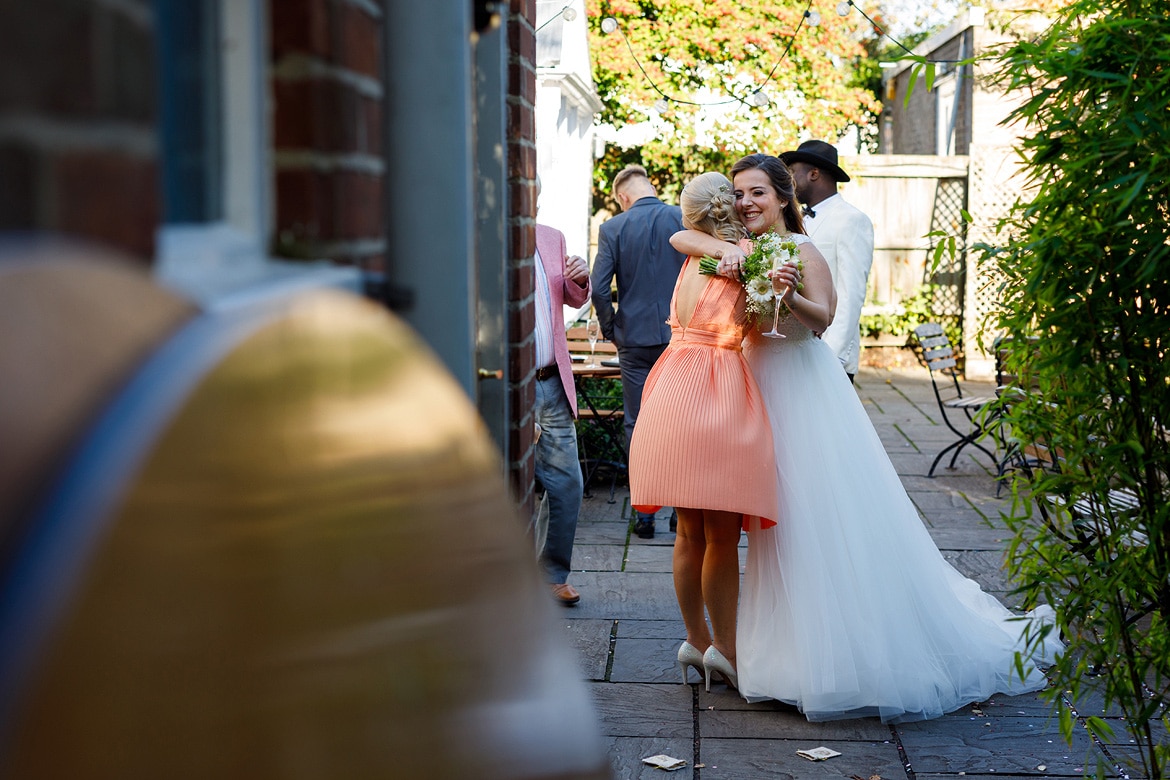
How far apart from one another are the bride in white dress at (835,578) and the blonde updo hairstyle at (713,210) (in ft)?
0.18

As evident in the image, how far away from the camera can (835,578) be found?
4.39 metres

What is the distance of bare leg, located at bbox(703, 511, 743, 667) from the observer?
14.6ft

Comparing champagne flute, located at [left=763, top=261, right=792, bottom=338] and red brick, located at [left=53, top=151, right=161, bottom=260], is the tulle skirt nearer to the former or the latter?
champagne flute, located at [left=763, top=261, right=792, bottom=338]

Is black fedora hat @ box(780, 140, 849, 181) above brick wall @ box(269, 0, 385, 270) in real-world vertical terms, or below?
above

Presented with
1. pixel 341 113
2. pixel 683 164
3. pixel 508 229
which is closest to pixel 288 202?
pixel 341 113

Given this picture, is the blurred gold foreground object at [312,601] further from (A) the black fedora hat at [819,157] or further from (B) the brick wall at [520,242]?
(A) the black fedora hat at [819,157]

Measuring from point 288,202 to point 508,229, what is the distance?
1.71m

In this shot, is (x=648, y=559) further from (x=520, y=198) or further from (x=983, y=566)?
(x=520, y=198)

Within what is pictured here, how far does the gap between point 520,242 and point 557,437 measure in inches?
100

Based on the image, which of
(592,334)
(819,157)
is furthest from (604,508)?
(819,157)

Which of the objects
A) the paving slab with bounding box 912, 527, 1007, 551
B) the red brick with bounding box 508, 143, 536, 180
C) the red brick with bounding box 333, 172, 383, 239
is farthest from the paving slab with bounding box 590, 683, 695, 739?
the red brick with bounding box 333, 172, 383, 239

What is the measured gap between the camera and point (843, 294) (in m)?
6.21

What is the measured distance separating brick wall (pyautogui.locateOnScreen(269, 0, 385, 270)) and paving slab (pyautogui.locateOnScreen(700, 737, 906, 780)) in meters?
2.81

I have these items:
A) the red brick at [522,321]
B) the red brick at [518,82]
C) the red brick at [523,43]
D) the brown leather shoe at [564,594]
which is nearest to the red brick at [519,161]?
the red brick at [518,82]
